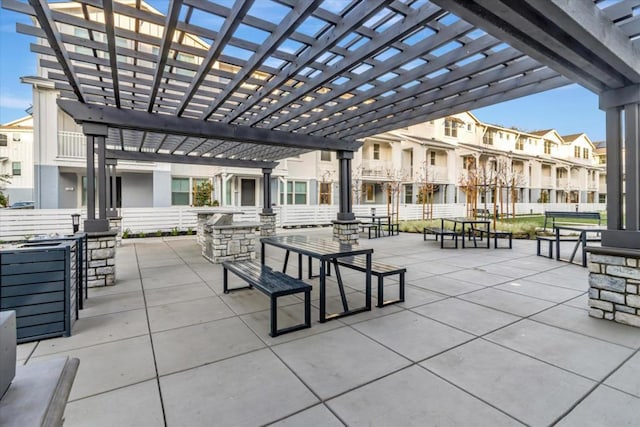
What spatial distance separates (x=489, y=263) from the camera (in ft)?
22.9

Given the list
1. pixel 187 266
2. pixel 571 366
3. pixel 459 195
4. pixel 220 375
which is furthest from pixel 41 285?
pixel 459 195

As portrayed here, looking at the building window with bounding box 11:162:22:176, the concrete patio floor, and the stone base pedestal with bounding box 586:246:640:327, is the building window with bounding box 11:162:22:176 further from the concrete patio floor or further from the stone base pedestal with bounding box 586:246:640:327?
the stone base pedestal with bounding box 586:246:640:327

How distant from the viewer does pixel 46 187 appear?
39.3ft

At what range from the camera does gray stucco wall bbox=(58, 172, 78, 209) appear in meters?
13.1

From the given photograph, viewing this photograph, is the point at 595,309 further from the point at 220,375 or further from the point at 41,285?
the point at 41,285

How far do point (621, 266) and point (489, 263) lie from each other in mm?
3376

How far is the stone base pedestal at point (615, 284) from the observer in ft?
11.6

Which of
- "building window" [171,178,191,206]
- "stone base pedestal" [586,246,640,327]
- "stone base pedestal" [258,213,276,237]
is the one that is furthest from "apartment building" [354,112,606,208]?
"stone base pedestal" [586,246,640,327]

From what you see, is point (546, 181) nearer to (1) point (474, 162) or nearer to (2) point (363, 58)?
(1) point (474, 162)

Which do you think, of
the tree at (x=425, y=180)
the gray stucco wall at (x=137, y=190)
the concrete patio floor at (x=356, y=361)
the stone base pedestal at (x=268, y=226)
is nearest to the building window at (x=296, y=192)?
the stone base pedestal at (x=268, y=226)

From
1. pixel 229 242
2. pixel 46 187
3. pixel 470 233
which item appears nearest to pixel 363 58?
pixel 229 242

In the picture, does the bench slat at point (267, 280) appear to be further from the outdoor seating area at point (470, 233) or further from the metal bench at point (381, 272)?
the outdoor seating area at point (470, 233)

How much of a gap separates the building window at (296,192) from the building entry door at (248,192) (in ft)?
6.39

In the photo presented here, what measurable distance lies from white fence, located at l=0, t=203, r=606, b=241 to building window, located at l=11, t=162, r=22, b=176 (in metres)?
13.8
